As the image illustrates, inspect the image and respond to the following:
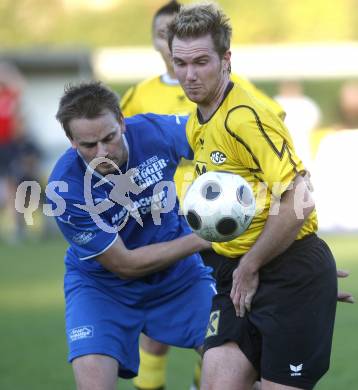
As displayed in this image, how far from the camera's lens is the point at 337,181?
1456 centimetres

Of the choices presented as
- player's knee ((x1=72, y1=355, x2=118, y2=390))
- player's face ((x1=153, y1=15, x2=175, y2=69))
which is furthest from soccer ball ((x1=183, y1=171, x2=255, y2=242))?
player's face ((x1=153, y1=15, x2=175, y2=69))

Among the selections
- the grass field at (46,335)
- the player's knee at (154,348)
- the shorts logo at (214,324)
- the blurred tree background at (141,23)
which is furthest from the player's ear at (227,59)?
the blurred tree background at (141,23)

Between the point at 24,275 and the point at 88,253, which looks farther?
the point at 24,275

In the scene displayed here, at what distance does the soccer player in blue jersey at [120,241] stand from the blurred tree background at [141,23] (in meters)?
28.0

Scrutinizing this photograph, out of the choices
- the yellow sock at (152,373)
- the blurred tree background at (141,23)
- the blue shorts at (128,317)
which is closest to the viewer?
the blue shorts at (128,317)

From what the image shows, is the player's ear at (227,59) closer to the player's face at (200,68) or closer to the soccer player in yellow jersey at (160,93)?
the player's face at (200,68)

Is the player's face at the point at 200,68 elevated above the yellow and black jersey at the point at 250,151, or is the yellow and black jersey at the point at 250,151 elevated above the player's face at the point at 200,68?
the player's face at the point at 200,68

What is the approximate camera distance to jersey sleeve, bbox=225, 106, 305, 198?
4.05 m

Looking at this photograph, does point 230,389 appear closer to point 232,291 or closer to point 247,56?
point 232,291

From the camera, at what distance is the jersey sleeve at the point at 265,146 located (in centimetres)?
405

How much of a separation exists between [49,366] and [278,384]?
10.7ft

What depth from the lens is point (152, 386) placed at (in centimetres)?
610

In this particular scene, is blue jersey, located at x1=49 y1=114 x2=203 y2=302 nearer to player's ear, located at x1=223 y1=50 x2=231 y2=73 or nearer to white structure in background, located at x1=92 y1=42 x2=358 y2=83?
player's ear, located at x1=223 y1=50 x2=231 y2=73

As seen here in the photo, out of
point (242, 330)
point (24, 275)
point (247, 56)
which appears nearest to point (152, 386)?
point (242, 330)
